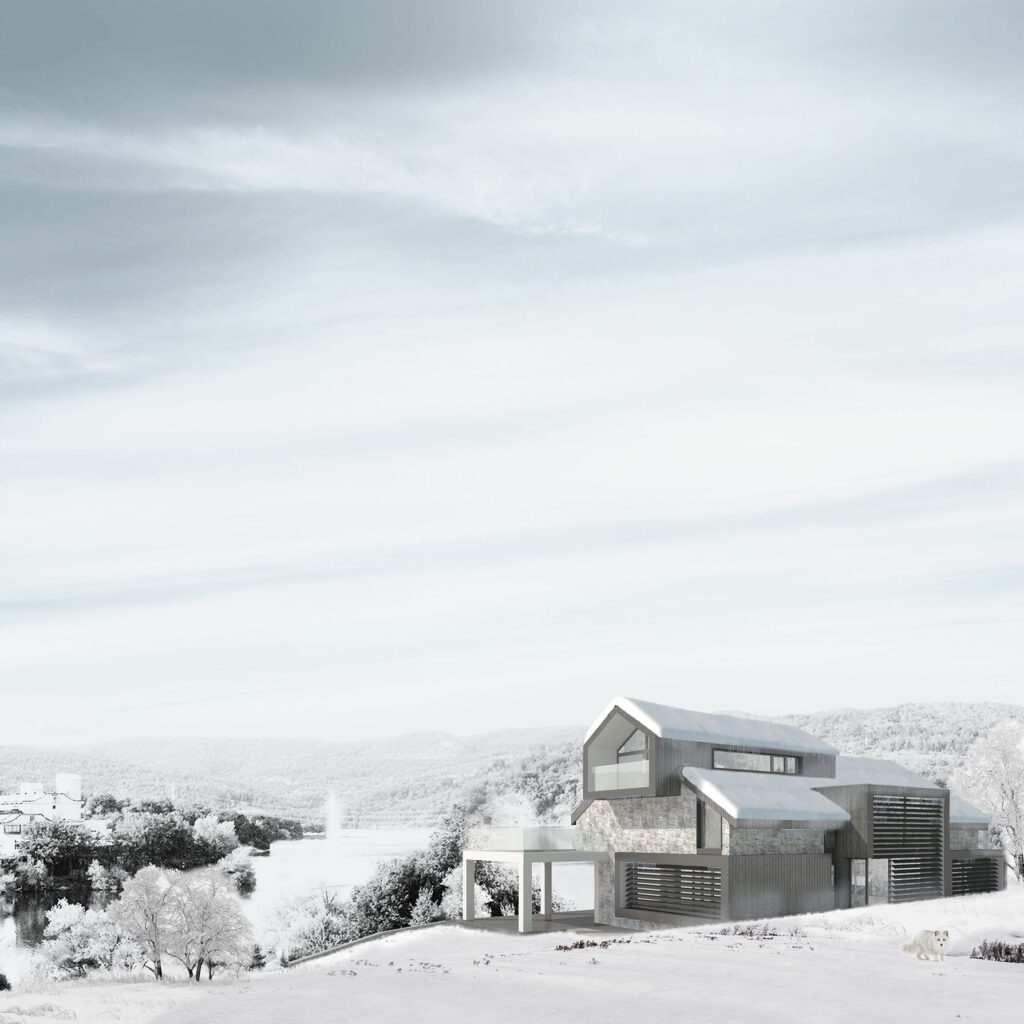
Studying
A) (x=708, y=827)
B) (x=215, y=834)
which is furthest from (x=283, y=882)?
(x=708, y=827)

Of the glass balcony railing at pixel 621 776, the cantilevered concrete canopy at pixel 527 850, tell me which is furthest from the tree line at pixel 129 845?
the glass balcony railing at pixel 621 776

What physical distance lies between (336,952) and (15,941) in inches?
1737

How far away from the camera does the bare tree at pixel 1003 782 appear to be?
45800 millimetres

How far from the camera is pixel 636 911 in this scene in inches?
1184

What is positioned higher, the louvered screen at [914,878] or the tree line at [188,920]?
the louvered screen at [914,878]

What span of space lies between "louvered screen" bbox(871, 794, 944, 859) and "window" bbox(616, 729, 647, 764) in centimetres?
629

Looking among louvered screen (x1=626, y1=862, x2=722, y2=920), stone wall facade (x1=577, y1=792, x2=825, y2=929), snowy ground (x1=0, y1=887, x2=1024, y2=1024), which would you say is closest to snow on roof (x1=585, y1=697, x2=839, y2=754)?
stone wall facade (x1=577, y1=792, x2=825, y2=929)

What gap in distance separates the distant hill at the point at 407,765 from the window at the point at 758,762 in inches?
2297

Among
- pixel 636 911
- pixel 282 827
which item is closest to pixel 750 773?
pixel 636 911

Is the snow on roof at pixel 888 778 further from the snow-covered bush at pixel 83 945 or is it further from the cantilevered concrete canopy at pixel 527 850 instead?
Result: the snow-covered bush at pixel 83 945

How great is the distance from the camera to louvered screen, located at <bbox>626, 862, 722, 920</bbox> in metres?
27.8

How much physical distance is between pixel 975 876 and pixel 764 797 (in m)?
10.7

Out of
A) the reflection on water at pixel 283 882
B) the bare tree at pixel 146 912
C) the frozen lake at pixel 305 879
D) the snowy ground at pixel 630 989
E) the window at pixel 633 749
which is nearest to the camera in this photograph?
the snowy ground at pixel 630 989

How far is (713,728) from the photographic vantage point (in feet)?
101
